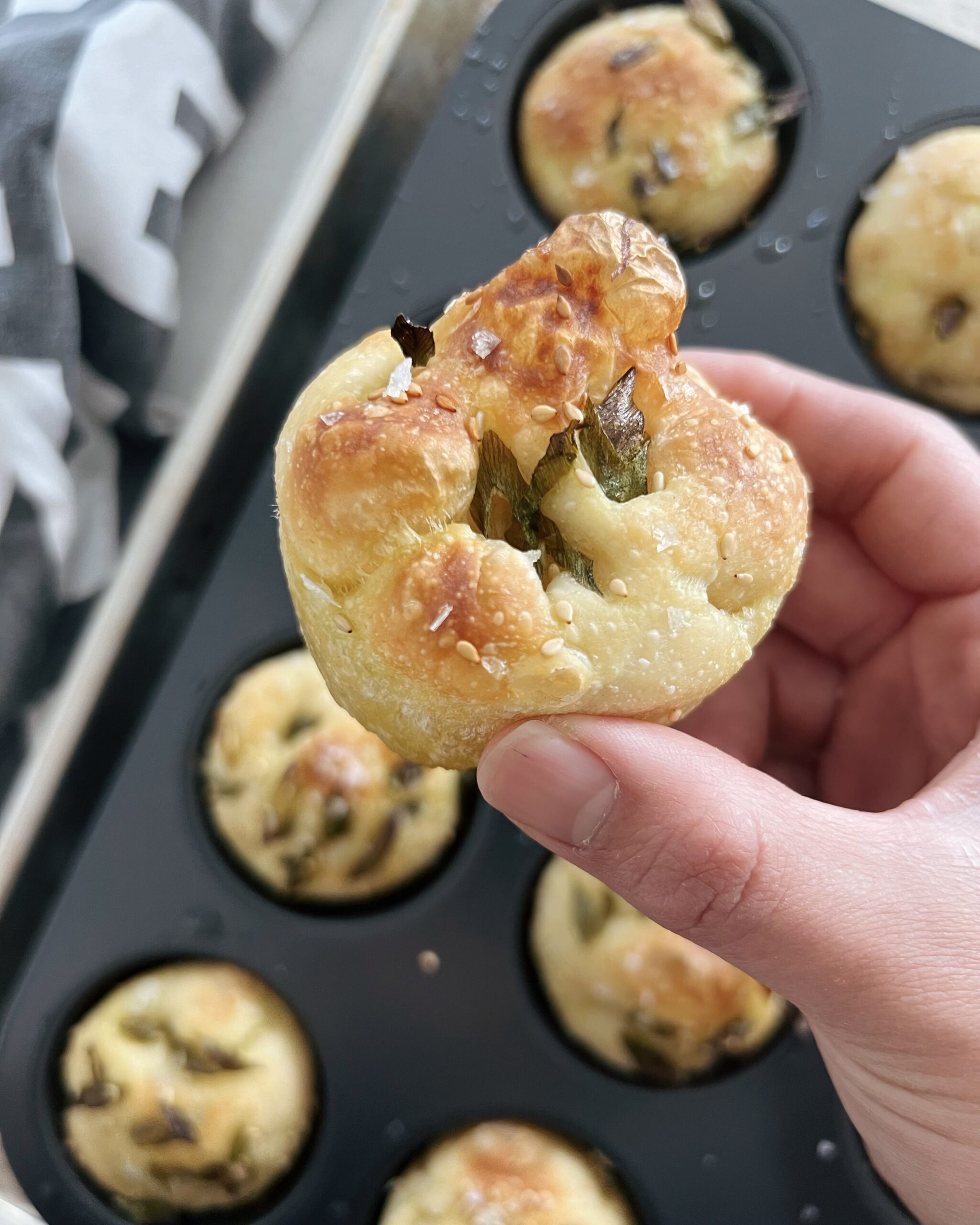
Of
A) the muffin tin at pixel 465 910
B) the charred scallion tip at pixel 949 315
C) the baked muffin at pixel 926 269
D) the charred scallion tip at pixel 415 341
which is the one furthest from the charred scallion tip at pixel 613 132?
the charred scallion tip at pixel 415 341

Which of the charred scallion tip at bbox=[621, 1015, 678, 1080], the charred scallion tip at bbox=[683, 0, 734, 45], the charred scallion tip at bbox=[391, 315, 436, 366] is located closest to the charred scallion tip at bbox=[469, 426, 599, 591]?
the charred scallion tip at bbox=[391, 315, 436, 366]

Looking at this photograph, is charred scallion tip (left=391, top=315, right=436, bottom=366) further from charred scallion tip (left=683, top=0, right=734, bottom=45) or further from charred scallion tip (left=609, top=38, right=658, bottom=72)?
charred scallion tip (left=683, top=0, right=734, bottom=45)

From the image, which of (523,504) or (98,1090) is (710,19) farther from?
(98,1090)

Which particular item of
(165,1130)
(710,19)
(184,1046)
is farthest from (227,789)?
(710,19)

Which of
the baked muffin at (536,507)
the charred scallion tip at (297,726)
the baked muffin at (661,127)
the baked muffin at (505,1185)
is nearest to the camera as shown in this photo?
the baked muffin at (536,507)

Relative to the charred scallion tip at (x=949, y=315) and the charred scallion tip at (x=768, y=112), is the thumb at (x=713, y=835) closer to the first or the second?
the charred scallion tip at (x=949, y=315)

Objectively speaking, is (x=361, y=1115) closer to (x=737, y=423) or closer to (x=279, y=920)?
(x=279, y=920)

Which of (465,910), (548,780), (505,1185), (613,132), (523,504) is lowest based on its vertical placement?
(505,1185)
